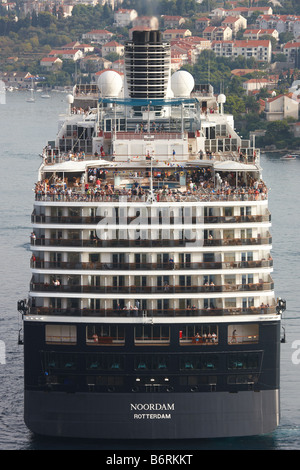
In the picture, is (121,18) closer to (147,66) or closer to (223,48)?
(223,48)

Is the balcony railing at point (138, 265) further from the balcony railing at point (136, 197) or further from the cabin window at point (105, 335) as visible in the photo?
the balcony railing at point (136, 197)

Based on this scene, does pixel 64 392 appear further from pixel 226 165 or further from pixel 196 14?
pixel 196 14

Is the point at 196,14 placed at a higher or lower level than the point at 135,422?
higher

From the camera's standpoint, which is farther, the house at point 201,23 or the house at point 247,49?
the house at point 201,23

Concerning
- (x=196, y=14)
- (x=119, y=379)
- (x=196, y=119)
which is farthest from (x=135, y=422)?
(x=196, y=14)

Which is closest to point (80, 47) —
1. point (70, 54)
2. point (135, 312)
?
point (70, 54)

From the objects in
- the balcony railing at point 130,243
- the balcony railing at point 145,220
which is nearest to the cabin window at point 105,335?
the balcony railing at point 130,243
